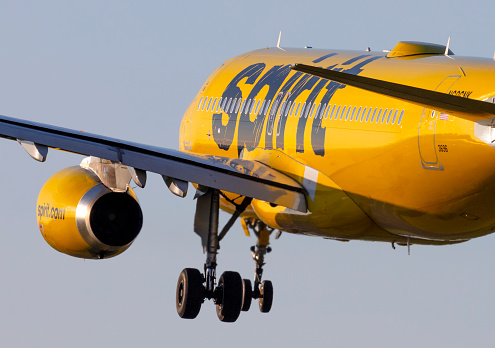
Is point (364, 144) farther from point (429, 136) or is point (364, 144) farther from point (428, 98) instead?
point (428, 98)

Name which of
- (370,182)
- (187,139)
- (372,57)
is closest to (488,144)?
(370,182)

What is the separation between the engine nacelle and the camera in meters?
40.6

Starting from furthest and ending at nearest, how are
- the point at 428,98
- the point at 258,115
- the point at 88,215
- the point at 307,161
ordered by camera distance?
the point at 258,115 < the point at 88,215 < the point at 307,161 < the point at 428,98

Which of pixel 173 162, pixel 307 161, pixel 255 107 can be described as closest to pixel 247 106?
pixel 255 107

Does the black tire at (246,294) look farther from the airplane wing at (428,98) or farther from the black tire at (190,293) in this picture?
the airplane wing at (428,98)

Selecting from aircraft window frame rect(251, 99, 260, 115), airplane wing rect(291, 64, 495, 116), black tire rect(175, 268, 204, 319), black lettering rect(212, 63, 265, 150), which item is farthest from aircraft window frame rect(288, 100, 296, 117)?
airplane wing rect(291, 64, 495, 116)

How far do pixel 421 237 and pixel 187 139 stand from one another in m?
9.26

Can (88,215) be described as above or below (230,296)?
above

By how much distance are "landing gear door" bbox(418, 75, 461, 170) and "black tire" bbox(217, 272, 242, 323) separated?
24.9 feet

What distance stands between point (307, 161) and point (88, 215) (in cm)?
519

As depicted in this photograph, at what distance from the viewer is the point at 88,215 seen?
133 feet

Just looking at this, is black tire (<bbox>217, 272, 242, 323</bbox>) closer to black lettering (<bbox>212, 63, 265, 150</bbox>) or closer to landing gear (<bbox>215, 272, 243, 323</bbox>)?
A: landing gear (<bbox>215, 272, 243, 323</bbox>)

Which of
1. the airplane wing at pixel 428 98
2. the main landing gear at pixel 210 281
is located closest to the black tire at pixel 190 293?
the main landing gear at pixel 210 281

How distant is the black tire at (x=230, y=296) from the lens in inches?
1651
